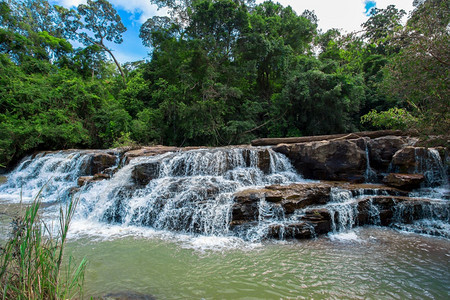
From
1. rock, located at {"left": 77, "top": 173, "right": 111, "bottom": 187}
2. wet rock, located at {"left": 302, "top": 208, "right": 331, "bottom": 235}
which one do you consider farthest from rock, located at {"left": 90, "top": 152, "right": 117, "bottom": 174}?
wet rock, located at {"left": 302, "top": 208, "right": 331, "bottom": 235}

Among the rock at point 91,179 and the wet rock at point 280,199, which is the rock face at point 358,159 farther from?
the rock at point 91,179

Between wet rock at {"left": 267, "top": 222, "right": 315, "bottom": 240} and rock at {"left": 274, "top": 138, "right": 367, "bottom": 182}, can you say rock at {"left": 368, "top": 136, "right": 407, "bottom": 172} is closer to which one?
rock at {"left": 274, "top": 138, "right": 367, "bottom": 182}

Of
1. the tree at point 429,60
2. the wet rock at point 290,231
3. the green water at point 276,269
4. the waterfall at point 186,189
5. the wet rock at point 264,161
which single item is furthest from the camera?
the wet rock at point 264,161

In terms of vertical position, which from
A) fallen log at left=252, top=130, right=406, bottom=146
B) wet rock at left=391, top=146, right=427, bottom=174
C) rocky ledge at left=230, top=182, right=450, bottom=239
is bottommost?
rocky ledge at left=230, top=182, right=450, bottom=239

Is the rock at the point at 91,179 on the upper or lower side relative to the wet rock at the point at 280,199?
upper

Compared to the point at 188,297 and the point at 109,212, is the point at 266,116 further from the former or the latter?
the point at 188,297

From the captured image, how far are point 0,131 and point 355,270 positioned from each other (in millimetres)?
Answer: 15044

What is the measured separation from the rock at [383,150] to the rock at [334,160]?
15.6 inches

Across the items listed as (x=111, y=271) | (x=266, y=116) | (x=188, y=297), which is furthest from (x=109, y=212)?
(x=266, y=116)

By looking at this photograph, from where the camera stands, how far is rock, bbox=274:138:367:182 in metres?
7.52

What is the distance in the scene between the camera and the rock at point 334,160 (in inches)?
296

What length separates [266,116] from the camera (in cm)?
1600

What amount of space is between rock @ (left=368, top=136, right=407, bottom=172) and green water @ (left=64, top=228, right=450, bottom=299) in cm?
373

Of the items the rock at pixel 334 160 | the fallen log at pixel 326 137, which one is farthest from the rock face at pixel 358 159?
the fallen log at pixel 326 137
